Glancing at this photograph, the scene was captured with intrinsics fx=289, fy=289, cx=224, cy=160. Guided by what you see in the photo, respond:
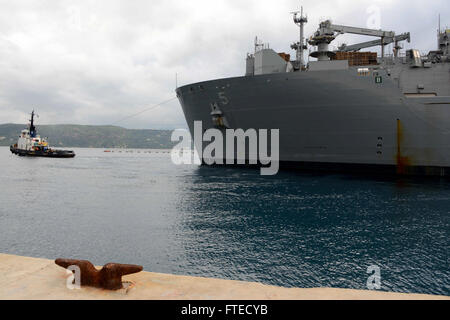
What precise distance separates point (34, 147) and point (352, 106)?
65463 mm

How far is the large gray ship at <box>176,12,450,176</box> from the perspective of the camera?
21.3 meters

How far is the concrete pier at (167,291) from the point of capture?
9.76 feet

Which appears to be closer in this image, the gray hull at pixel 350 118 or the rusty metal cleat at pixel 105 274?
the rusty metal cleat at pixel 105 274

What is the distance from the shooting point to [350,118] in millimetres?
22203

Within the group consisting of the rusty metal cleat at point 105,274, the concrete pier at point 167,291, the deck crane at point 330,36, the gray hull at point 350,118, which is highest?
the deck crane at point 330,36

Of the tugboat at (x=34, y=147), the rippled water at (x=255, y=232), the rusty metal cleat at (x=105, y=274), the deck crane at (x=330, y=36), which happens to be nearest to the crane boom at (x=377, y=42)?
the deck crane at (x=330, y=36)

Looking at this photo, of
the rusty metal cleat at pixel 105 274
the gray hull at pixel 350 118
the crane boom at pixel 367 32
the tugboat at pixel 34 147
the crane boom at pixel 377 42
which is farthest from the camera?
the tugboat at pixel 34 147

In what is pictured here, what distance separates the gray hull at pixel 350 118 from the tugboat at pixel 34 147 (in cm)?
4974

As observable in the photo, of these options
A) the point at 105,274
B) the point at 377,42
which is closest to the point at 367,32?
A: the point at 377,42

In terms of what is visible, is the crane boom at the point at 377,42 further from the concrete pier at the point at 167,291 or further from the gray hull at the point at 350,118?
the concrete pier at the point at 167,291

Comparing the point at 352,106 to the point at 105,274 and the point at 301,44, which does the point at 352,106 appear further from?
the point at 105,274
